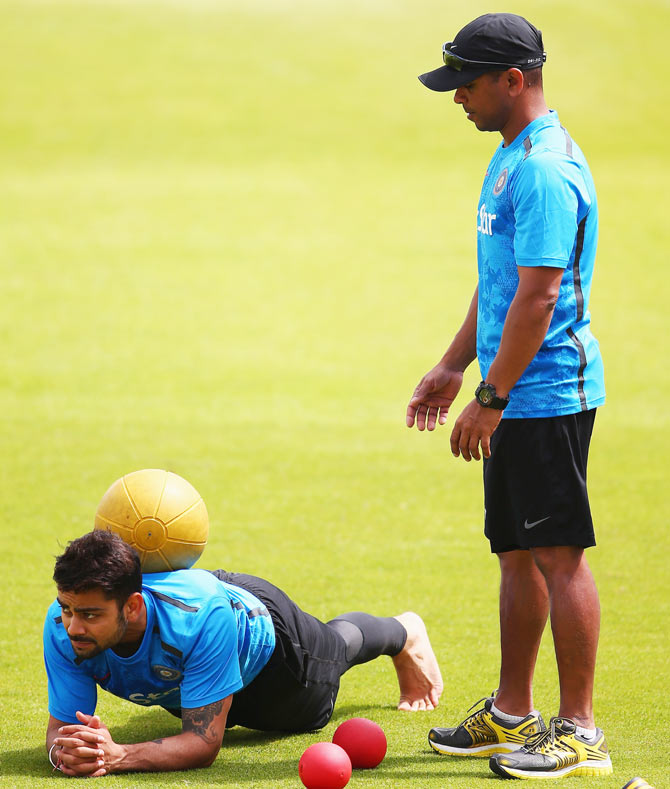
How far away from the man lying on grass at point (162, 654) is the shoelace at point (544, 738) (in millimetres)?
1050

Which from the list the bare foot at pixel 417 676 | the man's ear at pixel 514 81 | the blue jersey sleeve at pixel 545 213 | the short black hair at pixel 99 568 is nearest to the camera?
the short black hair at pixel 99 568

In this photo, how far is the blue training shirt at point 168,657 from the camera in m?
4.33

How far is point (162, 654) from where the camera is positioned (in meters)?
4.35

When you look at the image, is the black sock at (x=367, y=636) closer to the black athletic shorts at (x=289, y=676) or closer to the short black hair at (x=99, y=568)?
the black athletic shorts at (x=289, y=676)

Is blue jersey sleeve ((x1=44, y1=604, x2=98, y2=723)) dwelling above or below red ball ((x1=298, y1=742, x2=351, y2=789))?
above

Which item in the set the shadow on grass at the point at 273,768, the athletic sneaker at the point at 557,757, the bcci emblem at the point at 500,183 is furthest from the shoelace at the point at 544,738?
the bcci emblem at the point at 500,183

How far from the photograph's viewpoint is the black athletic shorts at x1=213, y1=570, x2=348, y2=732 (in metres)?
4.86

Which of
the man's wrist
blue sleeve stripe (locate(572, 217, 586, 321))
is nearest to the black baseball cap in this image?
blue sleeve stripe (locate(572, 217, 586, 321))

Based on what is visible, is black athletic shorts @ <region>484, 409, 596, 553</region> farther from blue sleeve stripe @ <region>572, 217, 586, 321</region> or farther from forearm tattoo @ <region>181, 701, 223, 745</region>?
forearm tattoo @ <region>181, 701, 223, 745</region>

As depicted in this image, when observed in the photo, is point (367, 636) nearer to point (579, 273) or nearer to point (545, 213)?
point (579, 273)

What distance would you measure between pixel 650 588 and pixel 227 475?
4803 mm

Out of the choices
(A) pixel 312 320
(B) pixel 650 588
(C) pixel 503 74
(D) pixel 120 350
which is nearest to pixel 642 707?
(B) pixel 650 588

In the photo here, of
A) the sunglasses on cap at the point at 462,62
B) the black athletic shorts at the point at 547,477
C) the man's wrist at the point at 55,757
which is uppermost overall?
the sunglasses on cap at the point at 462,62

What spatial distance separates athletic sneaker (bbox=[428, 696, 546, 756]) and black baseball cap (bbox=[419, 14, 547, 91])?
8.44 ft
